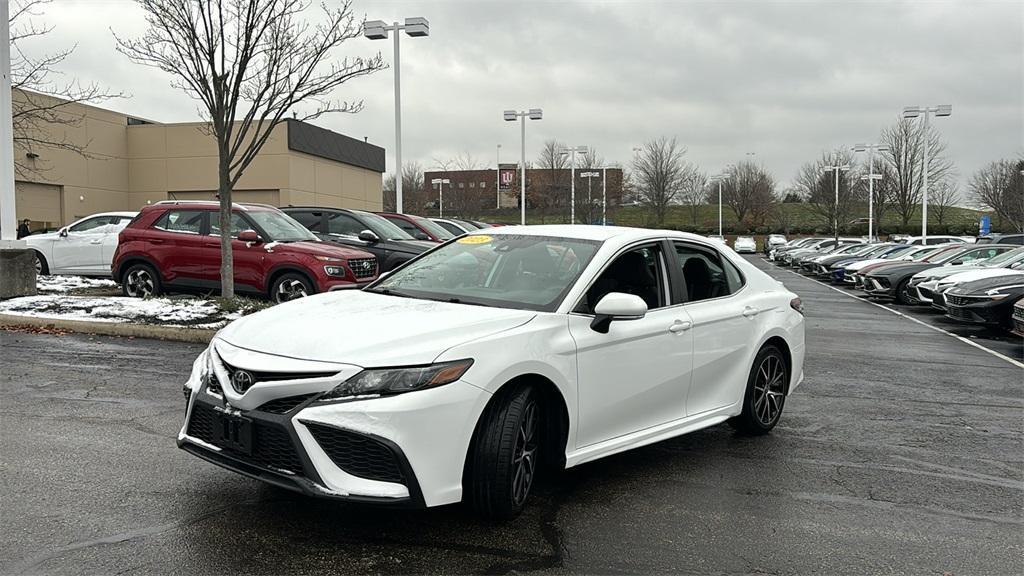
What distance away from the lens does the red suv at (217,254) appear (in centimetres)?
1238

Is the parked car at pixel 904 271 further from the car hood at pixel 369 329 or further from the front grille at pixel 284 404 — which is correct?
the front grille at pixel 284 404

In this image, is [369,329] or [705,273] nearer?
[369,329]

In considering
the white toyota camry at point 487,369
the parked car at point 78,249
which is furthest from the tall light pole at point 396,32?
the white toyota camry at point 487,369

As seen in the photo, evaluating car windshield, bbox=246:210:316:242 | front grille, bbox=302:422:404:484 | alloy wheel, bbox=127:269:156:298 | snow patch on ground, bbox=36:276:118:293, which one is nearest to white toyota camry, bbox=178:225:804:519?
front grille, bbox=302:422:404:484

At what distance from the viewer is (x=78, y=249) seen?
1677 cm

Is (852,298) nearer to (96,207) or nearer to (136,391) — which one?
(136,391)

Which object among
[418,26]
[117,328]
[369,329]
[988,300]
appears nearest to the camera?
[369,329]

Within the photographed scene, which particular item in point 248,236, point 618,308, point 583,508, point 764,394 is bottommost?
point 583,508

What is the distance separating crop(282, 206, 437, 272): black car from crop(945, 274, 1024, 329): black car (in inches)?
349

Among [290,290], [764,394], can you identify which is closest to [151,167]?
[290,290]

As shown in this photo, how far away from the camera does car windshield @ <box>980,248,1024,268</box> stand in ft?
54.7

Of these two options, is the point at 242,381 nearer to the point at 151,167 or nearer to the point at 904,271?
the point at 904,271

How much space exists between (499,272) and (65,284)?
1246cm

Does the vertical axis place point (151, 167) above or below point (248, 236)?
above
